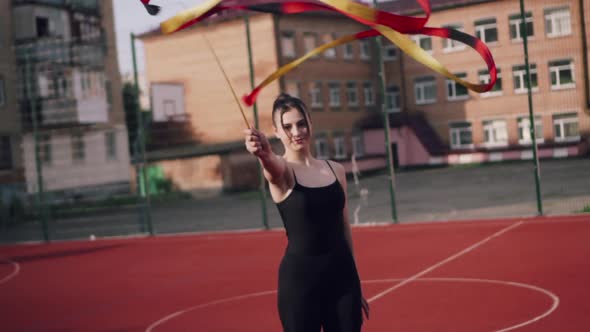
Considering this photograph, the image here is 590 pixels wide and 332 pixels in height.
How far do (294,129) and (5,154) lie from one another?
122 feet

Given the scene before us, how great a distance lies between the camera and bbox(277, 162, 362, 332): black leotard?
4109mm

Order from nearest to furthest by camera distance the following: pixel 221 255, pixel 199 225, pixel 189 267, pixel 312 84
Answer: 1. pixel 189 267
2. pixel 221 255
3. pixel 199 225
4. pixel 312 84

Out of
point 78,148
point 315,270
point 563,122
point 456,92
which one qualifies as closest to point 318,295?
point 315,270

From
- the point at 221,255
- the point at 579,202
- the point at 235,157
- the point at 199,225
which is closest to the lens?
the point at 221,255

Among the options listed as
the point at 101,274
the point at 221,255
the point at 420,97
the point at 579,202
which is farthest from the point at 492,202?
the point at 420,97

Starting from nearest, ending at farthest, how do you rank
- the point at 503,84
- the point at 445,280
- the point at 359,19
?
the point at 359,19
the point at 445,280
the point at 503,84

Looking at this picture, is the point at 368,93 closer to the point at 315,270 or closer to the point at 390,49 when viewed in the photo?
the point at 390,49

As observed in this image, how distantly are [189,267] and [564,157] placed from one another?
24.4m

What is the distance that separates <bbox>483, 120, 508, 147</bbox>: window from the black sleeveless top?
40.8 meters

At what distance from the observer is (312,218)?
4.11 meters

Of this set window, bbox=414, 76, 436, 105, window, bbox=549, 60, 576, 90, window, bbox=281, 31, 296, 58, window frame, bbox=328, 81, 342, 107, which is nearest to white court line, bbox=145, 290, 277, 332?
window, bbox=549, 60, 576, 90

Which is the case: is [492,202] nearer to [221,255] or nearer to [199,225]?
[199,225]

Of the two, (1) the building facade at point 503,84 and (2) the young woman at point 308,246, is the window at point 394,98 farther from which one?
(2) the young woman at point 308,246

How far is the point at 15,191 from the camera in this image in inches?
1373
